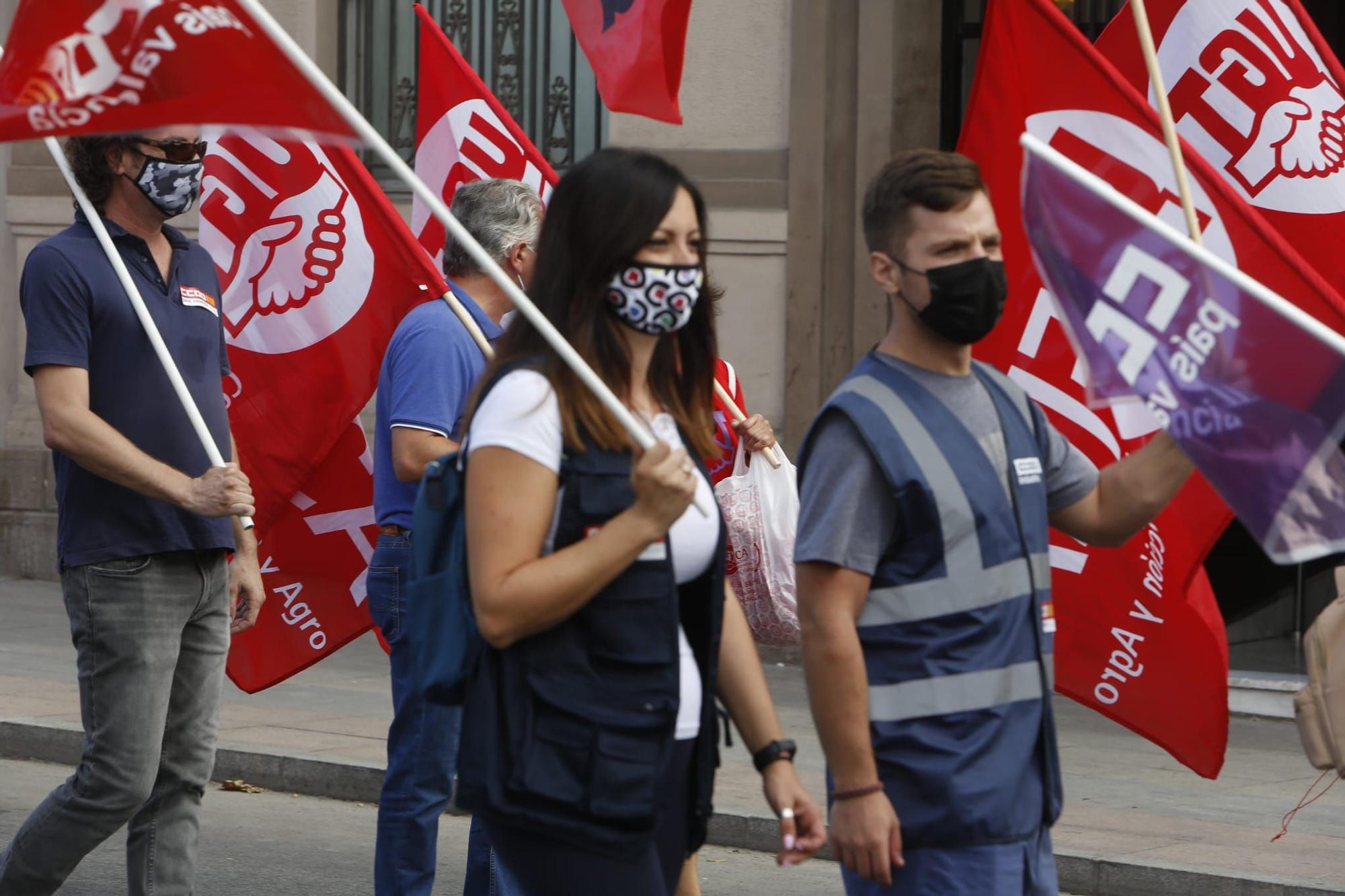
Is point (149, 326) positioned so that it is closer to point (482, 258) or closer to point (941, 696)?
point (482, 258)

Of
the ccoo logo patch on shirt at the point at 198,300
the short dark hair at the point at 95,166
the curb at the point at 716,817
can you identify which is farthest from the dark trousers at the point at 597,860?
the curb at the point at 716,817

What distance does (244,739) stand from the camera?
829 cm

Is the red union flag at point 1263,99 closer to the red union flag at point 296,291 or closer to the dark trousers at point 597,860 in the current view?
the red union flag at point 296,291

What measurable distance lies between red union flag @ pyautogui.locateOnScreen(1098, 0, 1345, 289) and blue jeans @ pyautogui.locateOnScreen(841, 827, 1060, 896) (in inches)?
134

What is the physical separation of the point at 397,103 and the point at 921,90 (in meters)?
3.68

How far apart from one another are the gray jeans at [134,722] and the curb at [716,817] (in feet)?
8.01

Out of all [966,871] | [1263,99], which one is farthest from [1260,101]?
[966,871]

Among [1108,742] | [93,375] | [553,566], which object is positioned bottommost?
[1108,742]

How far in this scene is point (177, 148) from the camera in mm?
4840

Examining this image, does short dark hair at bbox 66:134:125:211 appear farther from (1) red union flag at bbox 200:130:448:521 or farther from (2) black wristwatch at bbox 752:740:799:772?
(2) black wristwatch at bbox 752:740:799:772

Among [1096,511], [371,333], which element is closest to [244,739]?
[371,333]

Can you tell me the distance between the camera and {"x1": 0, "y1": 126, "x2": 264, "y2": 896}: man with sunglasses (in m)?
4.69

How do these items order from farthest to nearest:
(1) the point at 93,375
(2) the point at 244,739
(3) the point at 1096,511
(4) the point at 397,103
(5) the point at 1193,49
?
(4) the point at 397,103 → (2) the point at 244,739 → (5) the point at 1193,49 → (1) the point at 93,375 → (3) the point at 1096,511

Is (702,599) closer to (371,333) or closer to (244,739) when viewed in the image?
(371,333)
